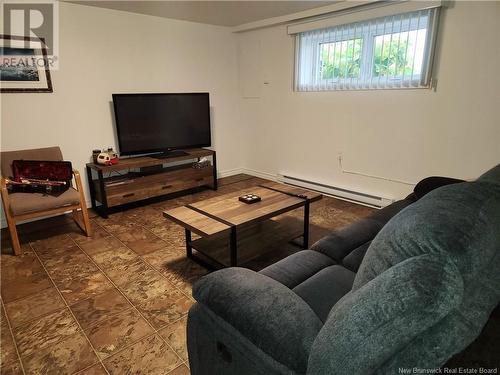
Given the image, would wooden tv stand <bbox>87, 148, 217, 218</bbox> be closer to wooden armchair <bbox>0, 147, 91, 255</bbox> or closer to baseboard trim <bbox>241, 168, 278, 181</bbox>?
wooden armchair <bbox>0, 147, 91, 255</bbox>

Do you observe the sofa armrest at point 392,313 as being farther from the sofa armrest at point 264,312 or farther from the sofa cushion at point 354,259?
the sofa cushion at point 354,259

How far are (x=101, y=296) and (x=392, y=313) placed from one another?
2.02m

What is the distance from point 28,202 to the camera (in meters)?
2.62

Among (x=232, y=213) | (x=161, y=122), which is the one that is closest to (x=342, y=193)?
(x=232, y=213)

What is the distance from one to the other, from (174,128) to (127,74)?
83cm

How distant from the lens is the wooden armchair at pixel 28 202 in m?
2.57

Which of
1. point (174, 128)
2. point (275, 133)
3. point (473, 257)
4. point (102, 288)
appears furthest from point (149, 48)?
Answer: point (473, 257)

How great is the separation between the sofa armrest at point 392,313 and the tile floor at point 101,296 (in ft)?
3.68

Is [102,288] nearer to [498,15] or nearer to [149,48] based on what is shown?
[149,48]

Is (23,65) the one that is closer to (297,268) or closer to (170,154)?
(170,154)

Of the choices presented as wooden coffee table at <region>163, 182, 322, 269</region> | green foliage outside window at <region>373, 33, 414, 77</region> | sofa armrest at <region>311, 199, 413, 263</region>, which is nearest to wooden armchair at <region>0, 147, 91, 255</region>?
wooden coffee table at <region>163, 182, 322, 269</region>

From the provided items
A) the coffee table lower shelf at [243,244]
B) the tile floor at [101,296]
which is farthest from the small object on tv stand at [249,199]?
the tile floor at [101,296]

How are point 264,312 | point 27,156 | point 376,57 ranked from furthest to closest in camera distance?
point 376,57
point 27,156
point 264,312

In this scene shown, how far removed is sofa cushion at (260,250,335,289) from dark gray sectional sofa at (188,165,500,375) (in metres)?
0.33
